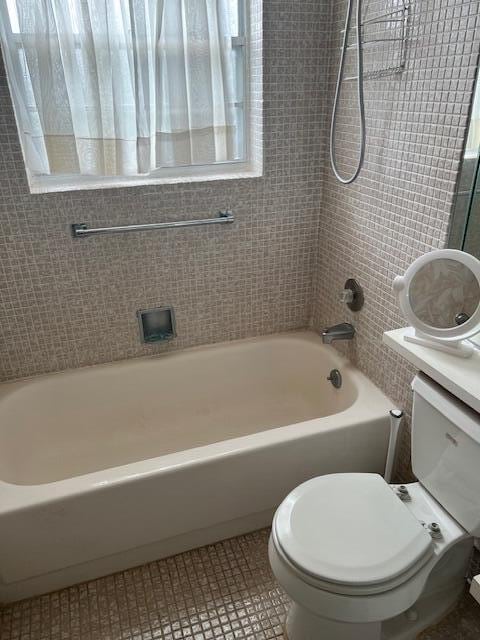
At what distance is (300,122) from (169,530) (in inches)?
64.6

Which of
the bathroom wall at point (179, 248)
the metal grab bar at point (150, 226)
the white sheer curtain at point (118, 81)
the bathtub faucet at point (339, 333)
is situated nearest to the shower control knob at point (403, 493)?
the bathtub faucet at point (339, 333)

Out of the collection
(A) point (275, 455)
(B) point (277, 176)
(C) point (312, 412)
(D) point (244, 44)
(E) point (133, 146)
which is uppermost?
(D) point (244, 44)

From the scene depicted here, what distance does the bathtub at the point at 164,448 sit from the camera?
154cm

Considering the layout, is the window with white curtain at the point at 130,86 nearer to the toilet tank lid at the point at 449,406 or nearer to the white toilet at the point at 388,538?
the toilet tank lid at the point at 449,406

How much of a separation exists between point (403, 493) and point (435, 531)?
0.15m

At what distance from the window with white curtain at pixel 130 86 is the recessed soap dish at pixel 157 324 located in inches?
21.6

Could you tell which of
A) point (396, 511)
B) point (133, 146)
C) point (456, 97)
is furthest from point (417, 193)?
point (133, 146)

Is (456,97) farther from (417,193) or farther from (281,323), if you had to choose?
(281,323)

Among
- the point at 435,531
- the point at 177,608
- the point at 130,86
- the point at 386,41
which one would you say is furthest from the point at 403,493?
the point at 130,86

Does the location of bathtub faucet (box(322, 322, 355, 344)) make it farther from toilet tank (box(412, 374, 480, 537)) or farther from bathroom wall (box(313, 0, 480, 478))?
toilet tank (box(412, 374, 480, 537))

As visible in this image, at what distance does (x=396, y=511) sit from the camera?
1.37m

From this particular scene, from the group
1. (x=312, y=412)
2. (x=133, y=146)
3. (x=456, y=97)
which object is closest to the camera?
(x=456, y=97)

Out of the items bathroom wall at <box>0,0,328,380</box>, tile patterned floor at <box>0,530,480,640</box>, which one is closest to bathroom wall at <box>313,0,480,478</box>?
bathroom wall at <box>0,0,328,380</box>

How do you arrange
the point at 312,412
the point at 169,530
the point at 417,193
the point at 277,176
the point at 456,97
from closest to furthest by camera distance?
1. the point at 456,97
2. the point at 417,193
3. the point at 169,530
4. the point at 277,176
5. the point at 312,412
